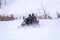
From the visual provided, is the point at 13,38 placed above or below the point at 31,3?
below

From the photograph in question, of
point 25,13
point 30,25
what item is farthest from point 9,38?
point 25,13

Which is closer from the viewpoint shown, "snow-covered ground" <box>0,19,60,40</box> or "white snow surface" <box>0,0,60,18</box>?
"snow-covered ground" <box>0,19,60,40</box>

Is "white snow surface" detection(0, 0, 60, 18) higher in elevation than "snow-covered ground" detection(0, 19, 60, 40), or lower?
higher

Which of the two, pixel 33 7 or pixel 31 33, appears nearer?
pixel 31 33

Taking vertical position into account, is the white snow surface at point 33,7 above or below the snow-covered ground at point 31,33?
above

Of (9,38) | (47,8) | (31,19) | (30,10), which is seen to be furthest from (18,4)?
(9,38)

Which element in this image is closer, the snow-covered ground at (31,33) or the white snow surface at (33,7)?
the snow-covered ground at (31,33)

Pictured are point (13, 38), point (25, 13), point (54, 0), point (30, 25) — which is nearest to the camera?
point (13, 38)

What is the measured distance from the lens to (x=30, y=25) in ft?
9.80

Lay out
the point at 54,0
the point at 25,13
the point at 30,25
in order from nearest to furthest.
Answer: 1. the point at 30,25
2. the point at 25,13
3. the point at 54,0

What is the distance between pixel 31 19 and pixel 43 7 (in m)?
2.38

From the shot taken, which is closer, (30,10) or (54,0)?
(30,10)

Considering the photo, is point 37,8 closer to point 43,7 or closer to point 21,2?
point 43,7

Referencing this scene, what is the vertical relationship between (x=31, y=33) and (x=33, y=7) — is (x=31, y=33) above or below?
below
